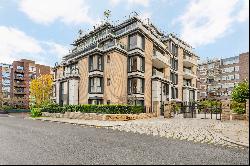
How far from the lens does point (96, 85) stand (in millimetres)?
33594

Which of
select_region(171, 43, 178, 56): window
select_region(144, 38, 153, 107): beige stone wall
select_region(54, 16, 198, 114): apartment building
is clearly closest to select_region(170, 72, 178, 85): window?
select_region(171, 43, 178, 56): window

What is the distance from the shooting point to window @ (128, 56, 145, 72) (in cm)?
3319

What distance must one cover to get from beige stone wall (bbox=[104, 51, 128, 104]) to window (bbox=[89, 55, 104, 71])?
1135mm

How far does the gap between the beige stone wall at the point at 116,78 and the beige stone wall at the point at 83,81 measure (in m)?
3.26

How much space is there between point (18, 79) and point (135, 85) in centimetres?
6371

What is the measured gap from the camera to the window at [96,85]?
33625mm

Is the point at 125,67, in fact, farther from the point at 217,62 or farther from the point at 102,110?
the point at 217,62

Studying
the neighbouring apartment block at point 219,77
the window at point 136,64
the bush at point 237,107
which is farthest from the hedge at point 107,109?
the neighbouring apartment block at point 219,77

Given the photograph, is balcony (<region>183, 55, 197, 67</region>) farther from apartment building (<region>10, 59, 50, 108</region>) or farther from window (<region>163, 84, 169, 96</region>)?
apartment building (<region>10, 59, 50, 108</region>)

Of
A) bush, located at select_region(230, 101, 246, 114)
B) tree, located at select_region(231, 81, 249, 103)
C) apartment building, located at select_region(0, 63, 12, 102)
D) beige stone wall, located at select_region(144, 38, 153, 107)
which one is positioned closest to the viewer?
tree, located at select_region(231, 81, 249, 103)

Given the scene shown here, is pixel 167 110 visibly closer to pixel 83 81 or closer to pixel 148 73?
pixel 148 73

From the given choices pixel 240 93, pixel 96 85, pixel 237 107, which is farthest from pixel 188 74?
pixel 240 93

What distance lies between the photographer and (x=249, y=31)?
3.09m

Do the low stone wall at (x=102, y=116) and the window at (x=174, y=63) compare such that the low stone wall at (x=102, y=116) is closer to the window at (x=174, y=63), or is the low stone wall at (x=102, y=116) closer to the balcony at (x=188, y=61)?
the window at (x=174, y=63)
